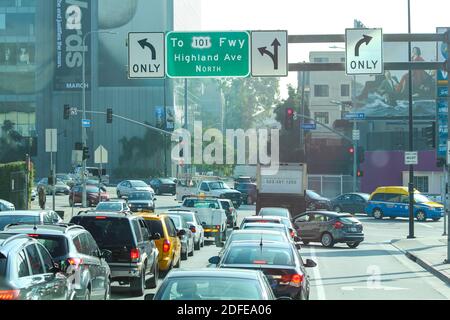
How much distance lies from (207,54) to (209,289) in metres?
17.2

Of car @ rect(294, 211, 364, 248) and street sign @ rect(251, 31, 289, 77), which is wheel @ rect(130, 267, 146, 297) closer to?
street sign @ rect(251, 31, 289, 77)

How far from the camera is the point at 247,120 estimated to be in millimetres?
173875

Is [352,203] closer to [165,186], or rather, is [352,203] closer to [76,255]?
[165,186]

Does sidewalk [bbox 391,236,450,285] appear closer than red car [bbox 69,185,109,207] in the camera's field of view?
Yes

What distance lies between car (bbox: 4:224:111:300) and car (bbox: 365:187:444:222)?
39100 millimetres

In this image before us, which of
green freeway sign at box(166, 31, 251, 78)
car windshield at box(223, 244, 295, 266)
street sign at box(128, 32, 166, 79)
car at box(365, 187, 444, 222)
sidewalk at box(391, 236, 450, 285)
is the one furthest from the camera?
car at box(365, 187, 444, 222)

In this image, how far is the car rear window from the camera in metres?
18.4

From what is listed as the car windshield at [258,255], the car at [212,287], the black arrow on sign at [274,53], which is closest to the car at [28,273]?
the car at [212,287]

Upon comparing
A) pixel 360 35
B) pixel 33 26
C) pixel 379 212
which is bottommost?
pixel 379 212

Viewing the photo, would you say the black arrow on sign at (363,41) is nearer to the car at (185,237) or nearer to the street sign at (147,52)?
the street sign at (147,52)

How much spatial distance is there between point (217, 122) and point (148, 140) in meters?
50.6

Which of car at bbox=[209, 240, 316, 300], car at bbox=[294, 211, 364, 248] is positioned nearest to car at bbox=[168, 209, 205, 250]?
car at bbox=[294, 211, 364, 248]
